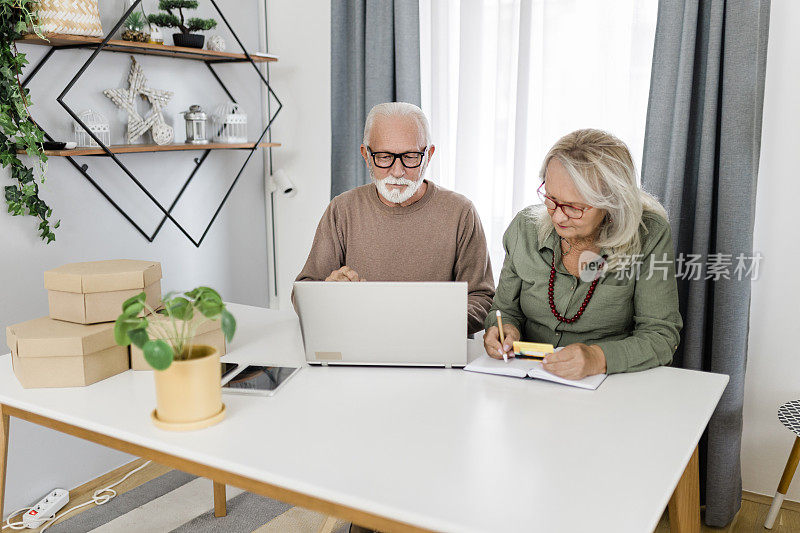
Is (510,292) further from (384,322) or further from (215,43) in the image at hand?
(215,43)

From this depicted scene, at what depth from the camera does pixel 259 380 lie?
1.65 meters

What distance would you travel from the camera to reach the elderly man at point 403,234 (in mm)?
2355

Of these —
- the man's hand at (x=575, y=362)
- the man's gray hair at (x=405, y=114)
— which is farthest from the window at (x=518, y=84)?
the man's hand at (x=575, y=362)

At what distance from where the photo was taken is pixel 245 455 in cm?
131

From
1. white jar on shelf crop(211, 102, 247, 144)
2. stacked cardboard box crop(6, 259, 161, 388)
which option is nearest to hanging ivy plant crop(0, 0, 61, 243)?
stacked cardboard box crop(6, 259, 161, 388)

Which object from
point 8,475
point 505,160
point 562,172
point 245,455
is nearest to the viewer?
point 245,455

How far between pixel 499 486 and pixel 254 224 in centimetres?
256

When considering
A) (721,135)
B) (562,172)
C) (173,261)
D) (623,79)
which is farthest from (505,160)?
(173,261)

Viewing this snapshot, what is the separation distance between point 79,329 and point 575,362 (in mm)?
1158

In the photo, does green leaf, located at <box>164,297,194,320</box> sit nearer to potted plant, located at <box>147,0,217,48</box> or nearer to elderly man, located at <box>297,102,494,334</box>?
elderly man, located at <box>297,102,494,334</box>

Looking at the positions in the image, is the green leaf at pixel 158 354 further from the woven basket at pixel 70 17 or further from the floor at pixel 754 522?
the floor at pixel 754 522

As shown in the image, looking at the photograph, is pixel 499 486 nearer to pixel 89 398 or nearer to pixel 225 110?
pixel 89 398

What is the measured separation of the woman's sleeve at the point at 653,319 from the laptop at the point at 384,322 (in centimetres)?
38

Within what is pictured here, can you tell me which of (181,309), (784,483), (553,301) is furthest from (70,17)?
(784,483)
